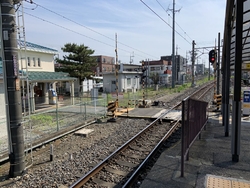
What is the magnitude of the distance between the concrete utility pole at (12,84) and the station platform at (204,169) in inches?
132

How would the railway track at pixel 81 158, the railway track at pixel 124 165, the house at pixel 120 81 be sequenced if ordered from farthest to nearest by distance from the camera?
the house at pixel 120 81 → the railway track at pixel 81 158 → the railway track at pixel 124 165

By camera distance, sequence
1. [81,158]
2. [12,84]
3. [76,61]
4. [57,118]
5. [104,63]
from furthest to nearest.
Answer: [104,63] → [76,61] → [57,118] → [81,158] → [12,84]

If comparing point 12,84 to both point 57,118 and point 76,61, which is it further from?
point 76,61

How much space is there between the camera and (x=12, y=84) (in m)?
5.23

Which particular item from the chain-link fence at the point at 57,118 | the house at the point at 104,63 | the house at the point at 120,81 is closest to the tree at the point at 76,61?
the house at the point at 120,81

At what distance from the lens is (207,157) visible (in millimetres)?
5156

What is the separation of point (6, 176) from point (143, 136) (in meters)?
4.82

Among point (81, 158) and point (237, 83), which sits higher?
point (237, 83)

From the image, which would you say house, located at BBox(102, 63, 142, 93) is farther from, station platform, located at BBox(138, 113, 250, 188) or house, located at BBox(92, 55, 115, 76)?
house, located at BBox(92, 55, 115, 76)

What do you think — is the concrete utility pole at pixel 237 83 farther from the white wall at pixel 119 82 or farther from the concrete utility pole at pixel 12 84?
the white wall at pixel 119 82

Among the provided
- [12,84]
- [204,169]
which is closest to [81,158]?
[12,84]

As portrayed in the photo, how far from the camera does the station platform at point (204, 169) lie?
388 cm

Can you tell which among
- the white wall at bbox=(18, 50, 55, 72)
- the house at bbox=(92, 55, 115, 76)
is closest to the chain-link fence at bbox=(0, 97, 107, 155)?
the white wall at bbox=(18, 50, 55, 72)

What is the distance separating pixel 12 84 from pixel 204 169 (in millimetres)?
4905
